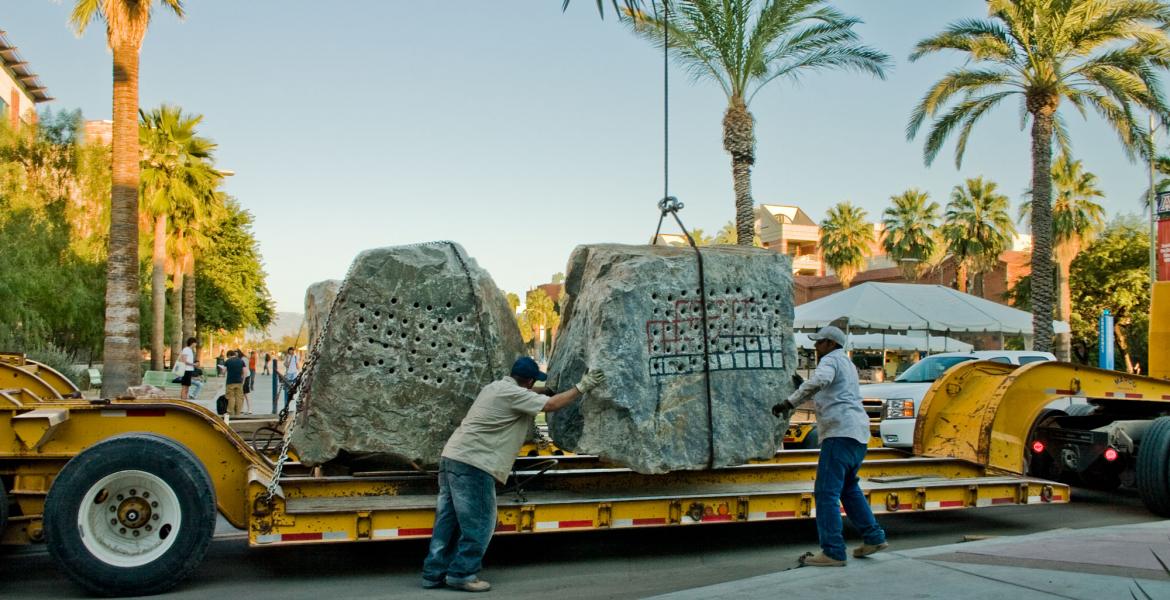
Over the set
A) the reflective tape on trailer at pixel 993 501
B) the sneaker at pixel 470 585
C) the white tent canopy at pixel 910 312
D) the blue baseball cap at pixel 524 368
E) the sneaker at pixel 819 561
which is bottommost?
the sneaker at pixel 470 585

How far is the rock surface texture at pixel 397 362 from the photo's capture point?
7062 millimetres

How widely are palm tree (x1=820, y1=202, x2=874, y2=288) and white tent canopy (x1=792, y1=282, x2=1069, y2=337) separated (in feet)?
97.2

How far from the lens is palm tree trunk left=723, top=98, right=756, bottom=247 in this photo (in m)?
21.2

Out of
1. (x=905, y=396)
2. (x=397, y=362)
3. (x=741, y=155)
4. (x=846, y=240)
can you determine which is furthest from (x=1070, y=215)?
(x=397, y=362)

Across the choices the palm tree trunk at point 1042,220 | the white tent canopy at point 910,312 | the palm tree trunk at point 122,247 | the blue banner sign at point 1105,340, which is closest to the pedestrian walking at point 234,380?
the palm tree trunk at point 122,247

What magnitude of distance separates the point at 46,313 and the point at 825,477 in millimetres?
26642

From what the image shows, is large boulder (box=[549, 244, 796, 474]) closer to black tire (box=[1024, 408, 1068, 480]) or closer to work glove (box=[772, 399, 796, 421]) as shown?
work glove (box=[772, 399, 796, 421])

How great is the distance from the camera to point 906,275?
161ft

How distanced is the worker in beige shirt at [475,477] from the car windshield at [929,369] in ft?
27.6

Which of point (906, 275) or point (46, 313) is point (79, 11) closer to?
point (46, 313)

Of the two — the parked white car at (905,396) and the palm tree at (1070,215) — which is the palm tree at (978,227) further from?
the parked white car at (905,396)

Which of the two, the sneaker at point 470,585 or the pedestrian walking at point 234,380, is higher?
the pedestrian walking at point 234,380

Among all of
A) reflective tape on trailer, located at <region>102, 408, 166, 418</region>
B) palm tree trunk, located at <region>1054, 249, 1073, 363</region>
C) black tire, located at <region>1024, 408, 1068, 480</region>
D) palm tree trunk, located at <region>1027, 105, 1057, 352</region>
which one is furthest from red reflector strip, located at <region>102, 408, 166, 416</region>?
palm tree trunk, located at <region>1054, 249, 1073, 363</region>

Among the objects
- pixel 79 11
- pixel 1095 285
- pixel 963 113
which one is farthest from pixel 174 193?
pixel 1095 285
